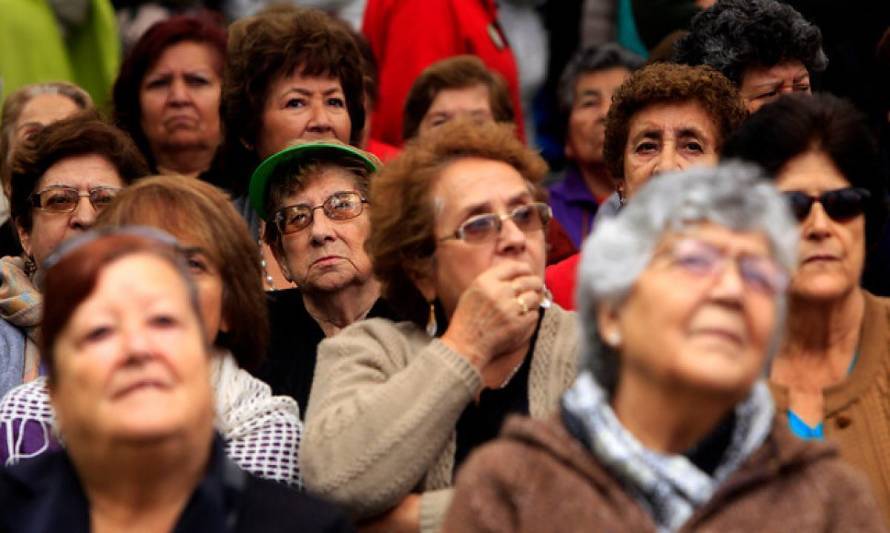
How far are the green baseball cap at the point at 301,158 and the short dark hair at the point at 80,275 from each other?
175 cm

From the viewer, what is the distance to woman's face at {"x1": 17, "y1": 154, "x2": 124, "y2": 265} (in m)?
5.77

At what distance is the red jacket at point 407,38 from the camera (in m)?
8.20

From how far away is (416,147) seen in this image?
5.06 meters

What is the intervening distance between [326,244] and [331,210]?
12cm

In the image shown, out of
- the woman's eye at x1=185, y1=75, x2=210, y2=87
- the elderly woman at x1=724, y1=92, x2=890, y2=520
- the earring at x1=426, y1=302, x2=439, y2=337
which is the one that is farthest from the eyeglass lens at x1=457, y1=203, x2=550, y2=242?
the woman's eye at x1=185, y1=75, x2=210, y2=87

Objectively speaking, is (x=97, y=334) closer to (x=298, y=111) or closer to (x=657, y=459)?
(x=657, y=459)

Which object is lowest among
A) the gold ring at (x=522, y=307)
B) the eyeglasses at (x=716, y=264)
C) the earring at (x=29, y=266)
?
the earring at (x=29, y=266)

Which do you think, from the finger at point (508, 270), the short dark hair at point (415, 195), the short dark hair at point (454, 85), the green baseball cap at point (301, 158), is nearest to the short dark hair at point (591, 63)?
the short dark hair at point (454, 85)

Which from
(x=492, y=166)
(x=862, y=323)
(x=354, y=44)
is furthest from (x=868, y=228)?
(x=354, y=44)

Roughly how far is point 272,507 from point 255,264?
0.98 metres

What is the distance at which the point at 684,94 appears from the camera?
5.68 meters

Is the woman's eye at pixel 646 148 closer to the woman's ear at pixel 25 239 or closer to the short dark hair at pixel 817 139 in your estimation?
the short dark hair at pixel 817 139

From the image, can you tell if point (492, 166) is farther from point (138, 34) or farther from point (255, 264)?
point (138, 34)

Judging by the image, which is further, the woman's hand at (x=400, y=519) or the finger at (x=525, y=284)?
the finger at (x=525, y=284)
